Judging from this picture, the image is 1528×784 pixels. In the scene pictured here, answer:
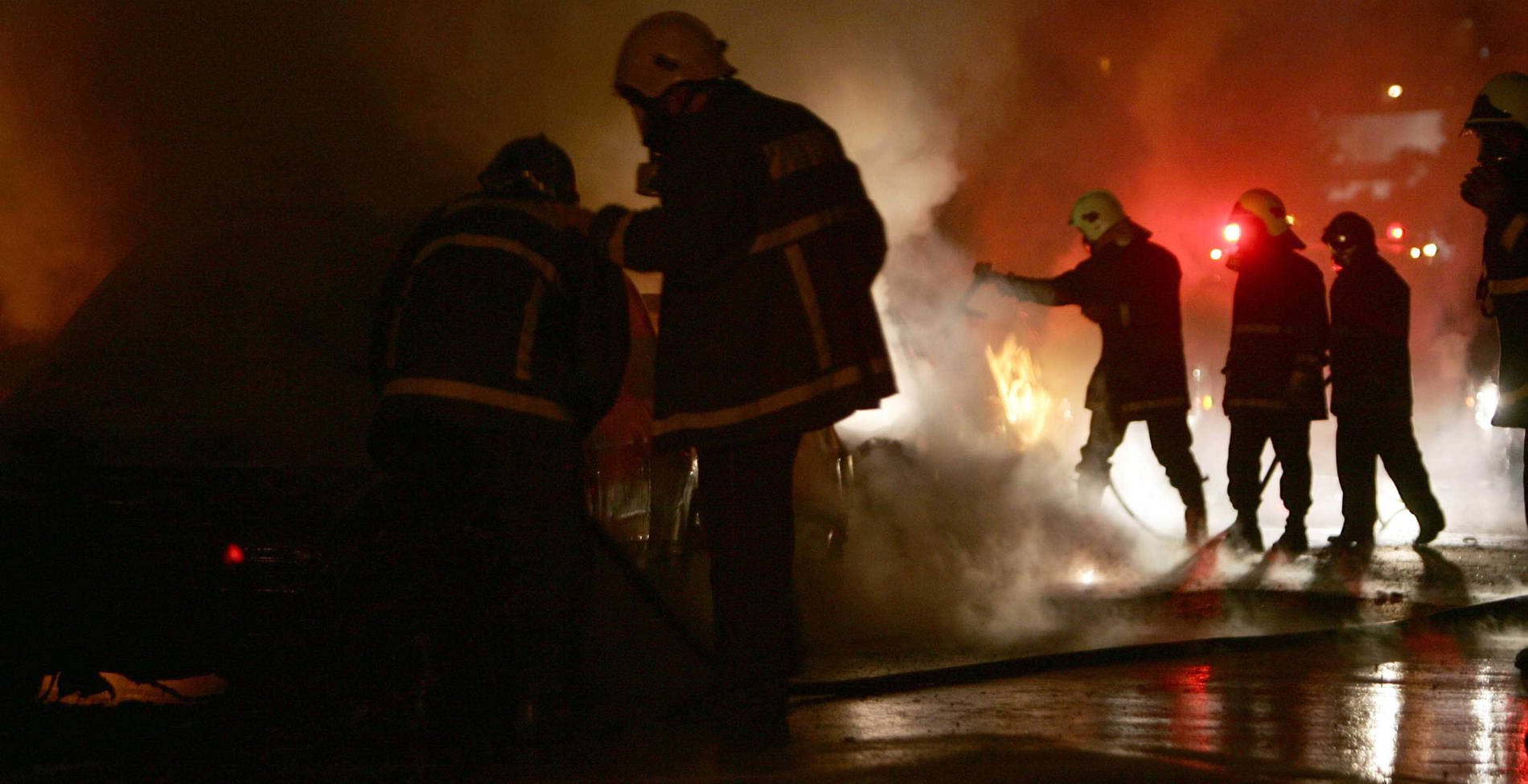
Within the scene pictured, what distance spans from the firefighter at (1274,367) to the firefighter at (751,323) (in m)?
4.40

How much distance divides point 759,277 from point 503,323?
1.85 ft

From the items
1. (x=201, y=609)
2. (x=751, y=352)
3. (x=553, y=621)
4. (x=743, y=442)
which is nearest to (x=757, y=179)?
(x=751, y=352)

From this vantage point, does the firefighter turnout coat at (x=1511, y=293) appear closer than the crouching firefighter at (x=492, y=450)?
No

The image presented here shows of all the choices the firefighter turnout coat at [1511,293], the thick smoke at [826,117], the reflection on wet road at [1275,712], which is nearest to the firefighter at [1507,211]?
the firefighter turnout coat at [1511,293]

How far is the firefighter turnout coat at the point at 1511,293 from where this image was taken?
3941 millimetres

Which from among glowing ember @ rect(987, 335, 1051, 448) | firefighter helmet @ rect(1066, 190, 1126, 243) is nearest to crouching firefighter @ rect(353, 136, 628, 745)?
firefighter helmet @ rect(1066, 190, 1126, 243)

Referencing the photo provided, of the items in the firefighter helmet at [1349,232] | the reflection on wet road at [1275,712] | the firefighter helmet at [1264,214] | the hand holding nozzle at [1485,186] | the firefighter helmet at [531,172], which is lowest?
the reflection on wet road at [1275,712]

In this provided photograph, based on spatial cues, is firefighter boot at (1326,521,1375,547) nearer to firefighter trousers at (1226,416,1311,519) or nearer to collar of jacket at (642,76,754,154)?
firefighter trousers at (1226,416,1311,519)

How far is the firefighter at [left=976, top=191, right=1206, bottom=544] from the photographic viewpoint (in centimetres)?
661

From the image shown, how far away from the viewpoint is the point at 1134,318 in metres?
6.68

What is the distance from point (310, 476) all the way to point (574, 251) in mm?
853

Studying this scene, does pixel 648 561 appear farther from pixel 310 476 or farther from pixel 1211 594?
pixel 1211 594

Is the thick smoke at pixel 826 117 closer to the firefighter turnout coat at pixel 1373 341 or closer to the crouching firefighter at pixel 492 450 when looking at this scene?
the firefighter turnout coat at pixel 1373 341

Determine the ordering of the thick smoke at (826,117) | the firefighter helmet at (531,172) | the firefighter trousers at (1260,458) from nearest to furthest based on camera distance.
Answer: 1. the firefighter helmet at (531,172)
2. the thick smoke at (826,117)
3. the firefighter trousers at (1260,458)
